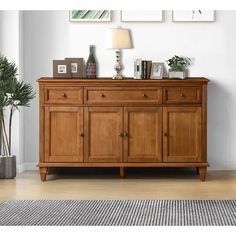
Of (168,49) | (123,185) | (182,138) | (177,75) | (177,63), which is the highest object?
Answer: (168,49)

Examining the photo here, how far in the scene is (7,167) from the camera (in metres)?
4.90

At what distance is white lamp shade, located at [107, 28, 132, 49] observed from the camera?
5.01m

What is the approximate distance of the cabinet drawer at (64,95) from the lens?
477cm

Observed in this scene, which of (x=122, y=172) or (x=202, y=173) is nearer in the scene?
(x=202, y=173)

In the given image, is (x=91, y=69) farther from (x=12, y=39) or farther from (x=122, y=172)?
(x=122, y=172)

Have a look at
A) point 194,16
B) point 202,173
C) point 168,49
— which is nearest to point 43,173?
point 202,173

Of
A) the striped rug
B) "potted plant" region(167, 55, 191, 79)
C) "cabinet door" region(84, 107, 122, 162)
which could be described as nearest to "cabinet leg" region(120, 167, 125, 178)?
"cabinet door" region(84, 107, 122, 162)

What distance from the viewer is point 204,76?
530cm

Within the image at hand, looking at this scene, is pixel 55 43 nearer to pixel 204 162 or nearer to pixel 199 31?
pixel 199 31

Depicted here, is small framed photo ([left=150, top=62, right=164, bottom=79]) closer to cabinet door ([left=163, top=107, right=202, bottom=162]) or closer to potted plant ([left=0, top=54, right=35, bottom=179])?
cabinet door ([left=163, top=107, right=202, bottom=162])

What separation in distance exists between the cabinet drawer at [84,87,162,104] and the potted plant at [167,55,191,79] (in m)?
0.31

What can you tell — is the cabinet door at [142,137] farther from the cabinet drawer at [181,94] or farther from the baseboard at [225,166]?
the baseboard at [225,166]

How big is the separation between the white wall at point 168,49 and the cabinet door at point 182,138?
611mm

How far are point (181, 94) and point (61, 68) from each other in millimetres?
1261
